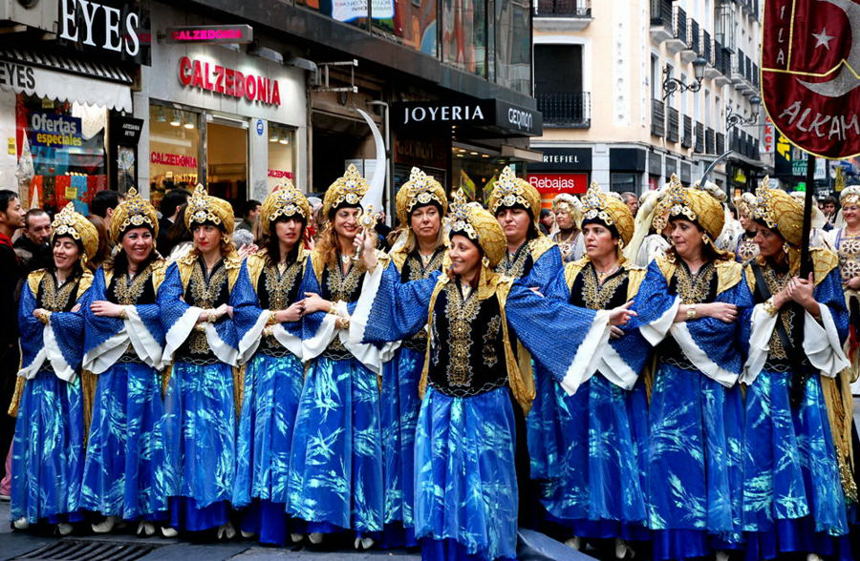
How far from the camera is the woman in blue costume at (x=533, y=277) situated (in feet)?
22.5

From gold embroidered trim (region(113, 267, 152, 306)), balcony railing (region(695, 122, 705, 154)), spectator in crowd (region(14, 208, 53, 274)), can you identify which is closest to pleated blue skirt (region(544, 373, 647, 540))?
gold embroidered trim (region(113, 267, 152, 306))

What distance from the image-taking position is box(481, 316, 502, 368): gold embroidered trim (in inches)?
237

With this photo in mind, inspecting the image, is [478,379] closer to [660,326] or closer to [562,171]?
[660,326]

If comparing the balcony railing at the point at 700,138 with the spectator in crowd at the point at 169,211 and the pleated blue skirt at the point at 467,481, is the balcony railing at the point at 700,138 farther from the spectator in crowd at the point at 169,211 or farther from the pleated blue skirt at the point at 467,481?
the pleated blue skirt at the point at 467,481

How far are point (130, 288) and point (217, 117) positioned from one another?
728 cm

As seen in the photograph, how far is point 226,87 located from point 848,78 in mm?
9260

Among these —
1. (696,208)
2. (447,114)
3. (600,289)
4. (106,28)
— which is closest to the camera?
(696,208)

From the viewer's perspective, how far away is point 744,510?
640cm

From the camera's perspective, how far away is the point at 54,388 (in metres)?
7.34

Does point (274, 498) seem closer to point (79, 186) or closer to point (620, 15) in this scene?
point (79, 186)

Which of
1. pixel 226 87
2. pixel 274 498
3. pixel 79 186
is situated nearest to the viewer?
pixel 274 498

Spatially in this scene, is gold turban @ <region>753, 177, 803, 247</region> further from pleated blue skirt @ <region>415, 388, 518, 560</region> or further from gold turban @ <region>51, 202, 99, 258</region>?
gold turban @ <region>51, 202, 99, 258</region>

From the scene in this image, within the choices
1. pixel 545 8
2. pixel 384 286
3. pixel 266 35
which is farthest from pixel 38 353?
pixel 545 8

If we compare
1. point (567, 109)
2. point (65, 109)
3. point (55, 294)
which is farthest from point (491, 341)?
point (567, 109)
